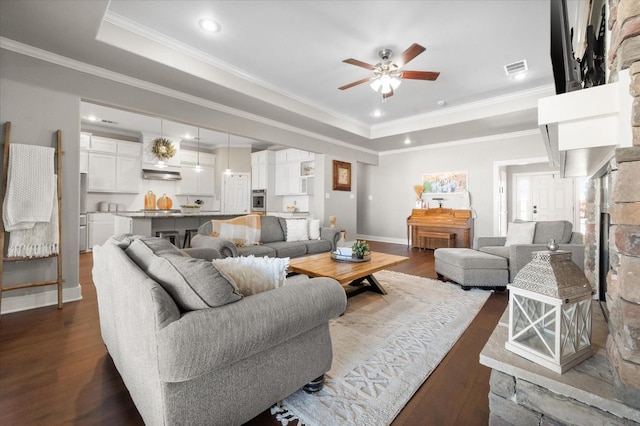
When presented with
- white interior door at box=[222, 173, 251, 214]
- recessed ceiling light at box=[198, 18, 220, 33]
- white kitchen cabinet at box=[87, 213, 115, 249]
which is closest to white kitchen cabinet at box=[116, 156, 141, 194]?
white kitchen cabinet at box=[87, 213, 115, 249]

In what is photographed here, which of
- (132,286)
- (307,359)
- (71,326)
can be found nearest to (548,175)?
(307,359)

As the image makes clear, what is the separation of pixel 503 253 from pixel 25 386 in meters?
4.38

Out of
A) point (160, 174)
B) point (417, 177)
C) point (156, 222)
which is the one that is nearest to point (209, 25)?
point (156, 222)

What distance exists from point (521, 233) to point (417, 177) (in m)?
3.77

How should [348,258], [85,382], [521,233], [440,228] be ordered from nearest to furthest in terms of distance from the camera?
[85,382]
[348,258]
[521,233]
[440,228]

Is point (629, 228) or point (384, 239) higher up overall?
point (629, 228)

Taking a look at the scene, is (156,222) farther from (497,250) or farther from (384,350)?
(497,250)

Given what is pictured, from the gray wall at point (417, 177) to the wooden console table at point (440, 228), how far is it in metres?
→ 0.57

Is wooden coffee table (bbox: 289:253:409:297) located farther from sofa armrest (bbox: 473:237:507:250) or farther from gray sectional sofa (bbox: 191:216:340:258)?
sofa armrest (bbox: 473:237:507:250)

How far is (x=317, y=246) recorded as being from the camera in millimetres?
4379

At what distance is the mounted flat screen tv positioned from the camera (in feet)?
3.62

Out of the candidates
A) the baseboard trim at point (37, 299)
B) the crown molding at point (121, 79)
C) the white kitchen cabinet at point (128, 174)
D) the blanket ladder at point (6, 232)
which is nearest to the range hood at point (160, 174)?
the white kitchen cabinet at point (128, 174)

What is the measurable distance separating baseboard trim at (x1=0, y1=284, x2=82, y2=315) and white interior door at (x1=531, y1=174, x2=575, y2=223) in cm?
882

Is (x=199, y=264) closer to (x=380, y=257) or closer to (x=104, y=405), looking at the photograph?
(x=104, y=405)
